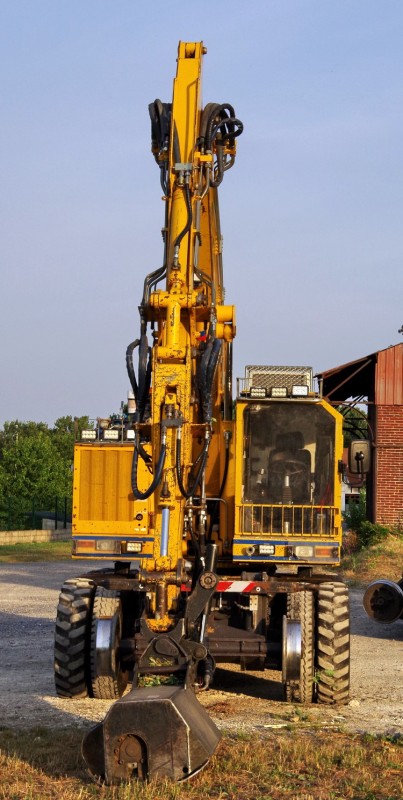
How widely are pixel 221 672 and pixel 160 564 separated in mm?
4910

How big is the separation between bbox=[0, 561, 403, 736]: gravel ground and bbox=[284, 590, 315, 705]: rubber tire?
162 mm

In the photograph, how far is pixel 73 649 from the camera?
12531 mm

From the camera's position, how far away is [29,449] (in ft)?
205

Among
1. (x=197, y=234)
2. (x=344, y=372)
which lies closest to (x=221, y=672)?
(x=197, y=234)

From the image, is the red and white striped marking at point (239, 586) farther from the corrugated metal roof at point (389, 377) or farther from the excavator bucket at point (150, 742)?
the corrugated metal roof at point (389, 377)

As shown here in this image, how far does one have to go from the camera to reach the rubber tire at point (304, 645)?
12133 millimetres

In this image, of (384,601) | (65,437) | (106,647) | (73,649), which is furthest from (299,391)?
(65,437)

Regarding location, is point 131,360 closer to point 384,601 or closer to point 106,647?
point 106,647

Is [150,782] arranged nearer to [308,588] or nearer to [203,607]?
[203,607]

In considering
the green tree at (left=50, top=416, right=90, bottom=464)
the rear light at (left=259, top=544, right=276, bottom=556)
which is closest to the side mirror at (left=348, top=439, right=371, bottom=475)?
the rear light at (left=259, top=544, right=276, bottom=556)

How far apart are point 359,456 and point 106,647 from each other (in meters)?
3.36

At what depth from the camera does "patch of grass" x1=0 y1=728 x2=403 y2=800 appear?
822 centimetres

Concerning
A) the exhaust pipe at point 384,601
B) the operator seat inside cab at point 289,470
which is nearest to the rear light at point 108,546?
the operator seat inside cab at point 289,470

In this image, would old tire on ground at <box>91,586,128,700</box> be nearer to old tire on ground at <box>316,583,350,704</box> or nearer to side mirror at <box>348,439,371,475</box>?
old tire on ground at <box>316,583,350,704</box>
